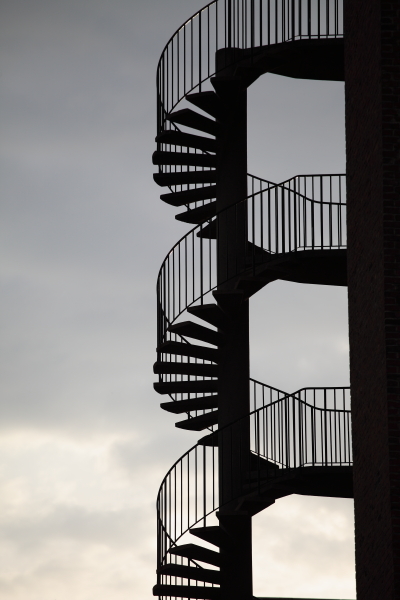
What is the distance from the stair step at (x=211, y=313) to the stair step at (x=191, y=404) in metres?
1.23

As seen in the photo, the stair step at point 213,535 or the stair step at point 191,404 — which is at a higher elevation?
the stair step at point 191,404

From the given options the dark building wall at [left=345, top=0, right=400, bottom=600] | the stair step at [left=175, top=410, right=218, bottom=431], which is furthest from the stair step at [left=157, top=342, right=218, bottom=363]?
the dark building wall at [left=345, top=0, right=400, bottom=600]

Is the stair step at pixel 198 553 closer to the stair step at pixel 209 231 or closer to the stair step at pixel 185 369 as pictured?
the stair step at pixel 185 369

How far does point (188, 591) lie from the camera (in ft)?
52.5

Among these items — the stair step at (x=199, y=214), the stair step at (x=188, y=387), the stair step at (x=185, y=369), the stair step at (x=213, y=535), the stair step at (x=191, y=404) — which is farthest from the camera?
the stair step at (x=199, y=214)

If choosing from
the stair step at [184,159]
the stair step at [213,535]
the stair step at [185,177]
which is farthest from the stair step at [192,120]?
the stair step at [213,535]

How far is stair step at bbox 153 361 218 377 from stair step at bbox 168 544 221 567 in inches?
98.4

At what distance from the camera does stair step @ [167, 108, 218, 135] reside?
53.0 feet

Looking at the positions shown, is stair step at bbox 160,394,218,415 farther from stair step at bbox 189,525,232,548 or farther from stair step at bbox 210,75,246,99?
stair step at bbox 210,75,246,99

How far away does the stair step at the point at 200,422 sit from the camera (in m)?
16.7

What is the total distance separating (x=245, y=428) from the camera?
51.6ft

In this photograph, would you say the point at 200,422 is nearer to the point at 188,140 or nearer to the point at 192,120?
the point at 188,140

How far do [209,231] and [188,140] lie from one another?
1423mm

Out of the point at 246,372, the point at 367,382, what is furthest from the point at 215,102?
the point at 367,382
